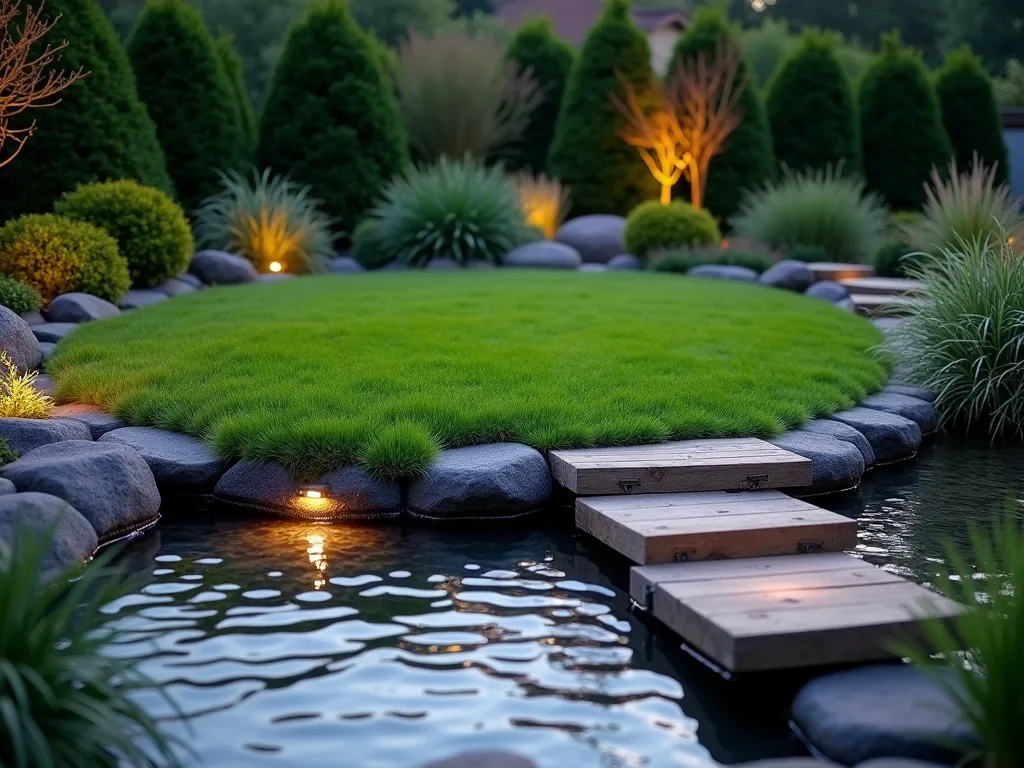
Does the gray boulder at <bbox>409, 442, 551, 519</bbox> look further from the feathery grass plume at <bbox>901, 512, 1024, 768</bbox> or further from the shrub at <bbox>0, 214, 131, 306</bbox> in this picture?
the shrub at <bbox>0, 214, 131, 306</bbox>

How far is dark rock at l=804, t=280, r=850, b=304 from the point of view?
34.1ft

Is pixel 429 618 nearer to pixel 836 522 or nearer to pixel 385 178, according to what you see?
pixel 836 522

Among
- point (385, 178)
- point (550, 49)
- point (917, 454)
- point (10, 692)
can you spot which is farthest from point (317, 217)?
point (10, 692)

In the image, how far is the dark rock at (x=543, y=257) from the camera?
42.9 ft

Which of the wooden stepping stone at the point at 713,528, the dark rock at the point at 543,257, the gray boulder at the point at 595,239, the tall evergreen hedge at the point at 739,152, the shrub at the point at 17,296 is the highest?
the tall evergreen hedge at the point at 739,152

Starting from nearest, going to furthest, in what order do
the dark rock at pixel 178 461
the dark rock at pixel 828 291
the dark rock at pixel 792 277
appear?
the dark rock at pixel 178 461
the dark rock at pixel 828 291
the dark rock at pixel 792 277

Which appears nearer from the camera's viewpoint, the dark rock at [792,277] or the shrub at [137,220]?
the shrub at [137,220]

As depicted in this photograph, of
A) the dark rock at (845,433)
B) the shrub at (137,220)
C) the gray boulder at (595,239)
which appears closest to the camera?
the dark rock at (845,433)

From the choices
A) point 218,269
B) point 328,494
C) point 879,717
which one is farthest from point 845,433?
point 218,269

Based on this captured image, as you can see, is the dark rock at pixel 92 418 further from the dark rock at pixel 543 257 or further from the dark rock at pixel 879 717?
the dark rock at pixel 543 257

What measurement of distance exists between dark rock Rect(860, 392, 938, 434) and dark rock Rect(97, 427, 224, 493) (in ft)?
12.4

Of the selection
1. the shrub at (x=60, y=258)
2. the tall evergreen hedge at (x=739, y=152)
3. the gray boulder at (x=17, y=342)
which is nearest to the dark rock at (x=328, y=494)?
the gray boulder at (x=17, y=342)

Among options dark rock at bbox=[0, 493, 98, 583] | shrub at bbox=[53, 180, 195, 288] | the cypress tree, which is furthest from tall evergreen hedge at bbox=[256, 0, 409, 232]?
dark rock at bbox=[0, 493, 98, 583]

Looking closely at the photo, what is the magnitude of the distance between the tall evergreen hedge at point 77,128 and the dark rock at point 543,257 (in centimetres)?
473
